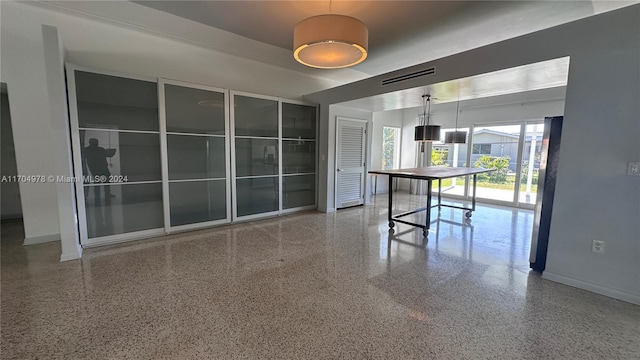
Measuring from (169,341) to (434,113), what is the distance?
810 centimetres

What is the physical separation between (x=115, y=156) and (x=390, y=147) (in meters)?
7.33

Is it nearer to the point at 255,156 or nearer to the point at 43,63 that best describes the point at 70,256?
the point at 43,63

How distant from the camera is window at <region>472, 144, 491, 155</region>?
22.2ft

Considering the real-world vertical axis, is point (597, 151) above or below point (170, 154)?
above

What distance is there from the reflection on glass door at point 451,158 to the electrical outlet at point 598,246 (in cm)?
489

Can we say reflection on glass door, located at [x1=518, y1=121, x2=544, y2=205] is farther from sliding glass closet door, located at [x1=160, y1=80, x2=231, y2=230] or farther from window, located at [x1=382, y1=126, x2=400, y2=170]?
sliding glass closet door, located at [x1=160, y1=80, x2=231, y2=230]

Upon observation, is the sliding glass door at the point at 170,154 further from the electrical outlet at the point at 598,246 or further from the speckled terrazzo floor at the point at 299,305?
the electrical outlet at the point at 598,246

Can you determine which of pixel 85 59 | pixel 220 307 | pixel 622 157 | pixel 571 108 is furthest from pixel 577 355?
pixel 85 59

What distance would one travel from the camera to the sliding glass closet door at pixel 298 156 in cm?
536

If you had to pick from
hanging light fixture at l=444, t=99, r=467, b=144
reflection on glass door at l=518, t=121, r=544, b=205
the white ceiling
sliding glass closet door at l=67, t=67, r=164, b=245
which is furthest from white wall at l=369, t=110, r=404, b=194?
sliding glass closet door at l=67, t=67, r=164, b=245

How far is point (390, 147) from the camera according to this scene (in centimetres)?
859

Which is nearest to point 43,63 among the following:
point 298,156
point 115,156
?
point 115,156

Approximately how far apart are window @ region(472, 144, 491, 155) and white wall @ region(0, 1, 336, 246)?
7127mm

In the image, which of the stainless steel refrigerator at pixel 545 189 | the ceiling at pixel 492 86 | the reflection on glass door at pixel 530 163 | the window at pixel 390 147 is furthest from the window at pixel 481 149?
the stainless steel refrigerator at pixel 545 189
